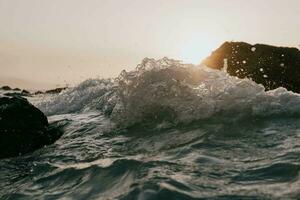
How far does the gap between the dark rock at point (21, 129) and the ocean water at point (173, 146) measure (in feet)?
0.90

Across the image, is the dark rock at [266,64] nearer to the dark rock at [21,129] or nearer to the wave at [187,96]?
the wave at [187,96]

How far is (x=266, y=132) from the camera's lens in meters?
6.31

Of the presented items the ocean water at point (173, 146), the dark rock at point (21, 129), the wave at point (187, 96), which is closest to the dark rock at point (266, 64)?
the wave at point (187, 96)

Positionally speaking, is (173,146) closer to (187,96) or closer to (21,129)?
(187,96)

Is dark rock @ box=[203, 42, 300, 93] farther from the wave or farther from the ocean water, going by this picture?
the ocean water

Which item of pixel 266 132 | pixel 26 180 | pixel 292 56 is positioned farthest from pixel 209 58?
pixel 26 180

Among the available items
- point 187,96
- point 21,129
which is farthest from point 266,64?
point 21,129

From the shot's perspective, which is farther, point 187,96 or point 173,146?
point 187,96

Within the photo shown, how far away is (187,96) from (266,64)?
36.7 ft

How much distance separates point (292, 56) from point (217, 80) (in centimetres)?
1156

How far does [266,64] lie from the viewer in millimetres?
18375

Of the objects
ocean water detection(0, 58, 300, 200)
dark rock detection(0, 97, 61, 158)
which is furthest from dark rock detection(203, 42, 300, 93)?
dark rock detection(0, 97, 61, 158)

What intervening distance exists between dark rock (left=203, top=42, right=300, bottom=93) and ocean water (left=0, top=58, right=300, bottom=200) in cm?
909

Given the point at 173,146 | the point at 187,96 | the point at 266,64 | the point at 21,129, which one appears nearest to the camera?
the point at 173,146
